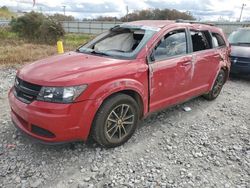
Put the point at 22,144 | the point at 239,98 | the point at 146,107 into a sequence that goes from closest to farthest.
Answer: the point at 22,144
the point at 146,107
the point at 239,98

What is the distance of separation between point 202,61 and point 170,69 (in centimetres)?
106

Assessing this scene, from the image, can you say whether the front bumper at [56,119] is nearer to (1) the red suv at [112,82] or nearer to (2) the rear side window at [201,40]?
(1) the red suv at [112,82]

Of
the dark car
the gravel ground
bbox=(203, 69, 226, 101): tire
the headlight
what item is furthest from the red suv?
the dark car

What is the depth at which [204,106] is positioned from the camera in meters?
5.29

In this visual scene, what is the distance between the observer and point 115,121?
3432 millimetres

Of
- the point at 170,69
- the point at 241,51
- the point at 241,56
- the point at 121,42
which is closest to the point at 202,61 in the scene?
the point at 170,69

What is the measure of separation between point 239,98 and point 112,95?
3.97m

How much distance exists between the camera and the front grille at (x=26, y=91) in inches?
118

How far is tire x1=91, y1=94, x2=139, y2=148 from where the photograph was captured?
3.21 metres

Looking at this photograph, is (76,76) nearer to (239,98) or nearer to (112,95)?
(112,95)

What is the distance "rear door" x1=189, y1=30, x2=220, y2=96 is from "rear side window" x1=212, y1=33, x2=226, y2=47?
209 mm

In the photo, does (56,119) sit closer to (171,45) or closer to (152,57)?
(152,57)

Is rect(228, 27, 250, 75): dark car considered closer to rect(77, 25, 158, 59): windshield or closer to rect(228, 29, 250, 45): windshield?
rect(228, 29, 250, 45): windshield

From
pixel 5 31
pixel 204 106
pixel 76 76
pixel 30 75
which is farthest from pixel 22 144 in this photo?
pixel 5 31
